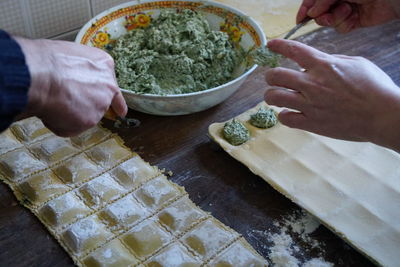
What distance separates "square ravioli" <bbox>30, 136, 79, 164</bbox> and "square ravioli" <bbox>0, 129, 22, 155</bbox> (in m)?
0.04

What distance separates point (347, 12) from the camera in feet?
3.43

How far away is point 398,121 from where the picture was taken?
27.8 inches

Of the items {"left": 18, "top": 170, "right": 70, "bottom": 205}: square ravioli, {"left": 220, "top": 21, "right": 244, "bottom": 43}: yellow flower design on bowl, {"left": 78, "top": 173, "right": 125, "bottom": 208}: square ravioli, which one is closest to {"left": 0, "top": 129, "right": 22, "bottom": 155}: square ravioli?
{"left": 18, "top": 170, "right": 70, "bottom": 205}: square ravioli

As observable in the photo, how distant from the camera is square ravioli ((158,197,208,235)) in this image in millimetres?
800

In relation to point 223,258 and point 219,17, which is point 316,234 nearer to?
point 223,258

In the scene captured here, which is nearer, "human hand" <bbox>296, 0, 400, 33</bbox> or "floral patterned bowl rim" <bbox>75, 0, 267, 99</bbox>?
"human hand" <bbox>296, 0, 400, 33</bbox>

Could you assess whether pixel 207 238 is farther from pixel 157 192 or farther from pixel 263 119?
pixel 263 119

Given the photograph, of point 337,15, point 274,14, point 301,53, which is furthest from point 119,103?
point 274,14

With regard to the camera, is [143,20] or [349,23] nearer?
[349,23]

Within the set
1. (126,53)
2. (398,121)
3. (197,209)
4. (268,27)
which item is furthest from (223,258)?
(268,27)

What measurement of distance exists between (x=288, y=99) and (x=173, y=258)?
366 mm

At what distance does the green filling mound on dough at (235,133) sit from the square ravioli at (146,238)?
276 mm

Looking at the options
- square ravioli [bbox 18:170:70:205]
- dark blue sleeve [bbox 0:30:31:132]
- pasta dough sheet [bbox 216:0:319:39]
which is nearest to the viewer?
dark blue sleeve [bbox 0:30:31:132]

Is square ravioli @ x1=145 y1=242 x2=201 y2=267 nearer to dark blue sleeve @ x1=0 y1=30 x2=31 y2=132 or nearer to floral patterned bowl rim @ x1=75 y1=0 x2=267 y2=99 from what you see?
dark blue sleeve @ x1=0 y1=30 x2=31 y2=132
